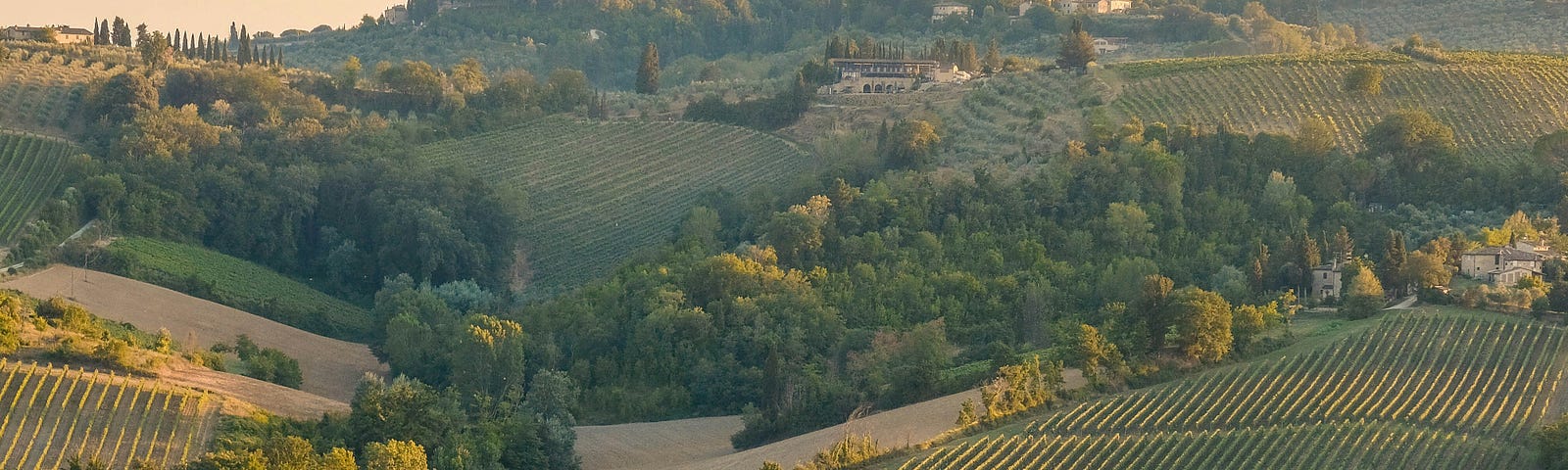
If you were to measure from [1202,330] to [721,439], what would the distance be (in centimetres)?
1246

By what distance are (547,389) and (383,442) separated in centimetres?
765

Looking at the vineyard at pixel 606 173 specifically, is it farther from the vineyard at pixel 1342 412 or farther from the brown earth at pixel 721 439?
the vineyard at pixel 1342 412

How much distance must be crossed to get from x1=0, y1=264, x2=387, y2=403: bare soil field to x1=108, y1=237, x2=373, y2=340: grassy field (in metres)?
0.72

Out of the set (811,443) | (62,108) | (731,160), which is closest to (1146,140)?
(731,160)

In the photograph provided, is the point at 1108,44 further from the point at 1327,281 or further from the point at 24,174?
the point at 24,174

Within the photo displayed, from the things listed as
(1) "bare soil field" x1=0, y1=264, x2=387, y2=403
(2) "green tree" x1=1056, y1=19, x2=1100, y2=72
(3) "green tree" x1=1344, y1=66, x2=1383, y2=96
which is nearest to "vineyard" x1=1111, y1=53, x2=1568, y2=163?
(3) "green tree" x1=1344, y1=66, x2=1383, y2=96

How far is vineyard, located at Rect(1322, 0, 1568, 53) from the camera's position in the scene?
117 meters

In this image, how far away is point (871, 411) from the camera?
2566 inches

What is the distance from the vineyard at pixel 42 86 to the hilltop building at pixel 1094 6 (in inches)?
2057

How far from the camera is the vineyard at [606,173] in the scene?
285 ft

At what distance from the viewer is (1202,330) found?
6594cm

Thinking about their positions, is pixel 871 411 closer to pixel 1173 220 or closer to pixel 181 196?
pixel 1173 220

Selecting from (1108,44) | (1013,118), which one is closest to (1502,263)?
(1013,118)

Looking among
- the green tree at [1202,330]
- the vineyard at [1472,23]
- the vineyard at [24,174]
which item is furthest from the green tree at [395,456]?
the vineyard at [1472,23]
